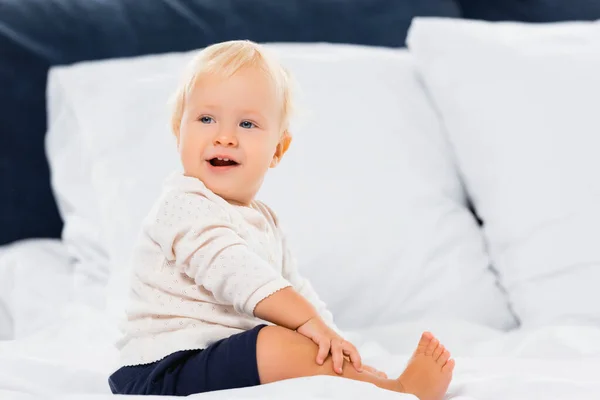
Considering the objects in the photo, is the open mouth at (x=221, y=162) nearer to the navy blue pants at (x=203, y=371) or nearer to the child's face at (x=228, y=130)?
the child's face at (x=228, y=130)

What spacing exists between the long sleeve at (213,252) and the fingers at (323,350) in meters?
0.08

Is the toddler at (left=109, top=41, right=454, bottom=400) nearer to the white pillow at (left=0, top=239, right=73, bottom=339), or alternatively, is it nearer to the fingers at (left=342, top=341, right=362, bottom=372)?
the fingers at (left=342, top=341, right=362, bottom=372)

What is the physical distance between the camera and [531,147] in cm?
153

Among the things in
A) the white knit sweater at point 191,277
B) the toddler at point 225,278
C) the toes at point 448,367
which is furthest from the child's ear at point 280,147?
the toes at point 448,367

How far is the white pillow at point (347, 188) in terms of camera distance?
1.45 metres

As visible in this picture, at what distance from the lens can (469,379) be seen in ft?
3.52

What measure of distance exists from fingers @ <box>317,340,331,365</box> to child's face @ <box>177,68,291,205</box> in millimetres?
250

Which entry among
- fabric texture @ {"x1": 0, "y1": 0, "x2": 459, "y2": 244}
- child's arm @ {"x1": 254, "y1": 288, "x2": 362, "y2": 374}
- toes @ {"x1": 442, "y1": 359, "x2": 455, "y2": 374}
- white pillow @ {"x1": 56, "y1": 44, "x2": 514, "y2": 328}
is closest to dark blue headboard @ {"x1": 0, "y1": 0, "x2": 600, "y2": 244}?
fabric texture @ {"x1": 0, "y1": 0, "x2": 459, "y2": 244}

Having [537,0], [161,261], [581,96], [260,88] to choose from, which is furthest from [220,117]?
[537,0]

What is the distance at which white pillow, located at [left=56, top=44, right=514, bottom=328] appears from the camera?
1445 mm

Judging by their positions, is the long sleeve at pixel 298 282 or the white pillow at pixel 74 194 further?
the white pillow at pixel 74 194

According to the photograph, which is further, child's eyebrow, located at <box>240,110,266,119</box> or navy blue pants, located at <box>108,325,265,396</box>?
child's eyebrow, located at <box>240,110,266,119</box>

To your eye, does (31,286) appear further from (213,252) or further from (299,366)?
(299,366)

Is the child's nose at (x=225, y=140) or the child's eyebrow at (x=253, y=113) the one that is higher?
the child's eyebrow at (x=253, y=113)
